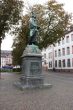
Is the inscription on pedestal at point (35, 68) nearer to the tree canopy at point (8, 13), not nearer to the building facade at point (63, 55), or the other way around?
the tree canopy at point (8, 13)

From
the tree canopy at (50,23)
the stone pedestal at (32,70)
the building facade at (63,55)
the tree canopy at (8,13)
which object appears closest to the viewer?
the stone pedestal at (32,70)

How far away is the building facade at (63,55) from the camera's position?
66.1m

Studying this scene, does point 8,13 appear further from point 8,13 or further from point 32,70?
point 32,70

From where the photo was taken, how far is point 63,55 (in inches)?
2793

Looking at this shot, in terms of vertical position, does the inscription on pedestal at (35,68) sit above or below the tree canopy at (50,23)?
below

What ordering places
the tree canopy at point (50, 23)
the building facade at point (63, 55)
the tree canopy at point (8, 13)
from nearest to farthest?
the tree canopy at point (8, 13)
the tree canopy at point (50, 23)
the building facade at point (63, 55)

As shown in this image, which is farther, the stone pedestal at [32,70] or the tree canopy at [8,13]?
the tree canopy at [8,13]

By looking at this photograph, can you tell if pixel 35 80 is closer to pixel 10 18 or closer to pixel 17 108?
pixel 17 108

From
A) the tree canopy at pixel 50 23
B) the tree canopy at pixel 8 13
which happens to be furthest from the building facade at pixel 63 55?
the tree canopy at pixel 8 13

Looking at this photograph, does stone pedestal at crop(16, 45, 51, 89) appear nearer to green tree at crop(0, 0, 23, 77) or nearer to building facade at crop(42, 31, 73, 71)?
green tree at crop(0, 0, 23, 77)

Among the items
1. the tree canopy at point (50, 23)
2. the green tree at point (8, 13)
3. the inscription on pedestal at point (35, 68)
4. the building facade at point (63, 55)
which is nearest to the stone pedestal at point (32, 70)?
the inscription on pedestal at point (35, 68)

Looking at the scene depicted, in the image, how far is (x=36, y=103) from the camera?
11.6 metres

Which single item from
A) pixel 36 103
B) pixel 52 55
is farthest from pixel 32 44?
pixel 52 55

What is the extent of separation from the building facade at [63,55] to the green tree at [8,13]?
29.5 meters
